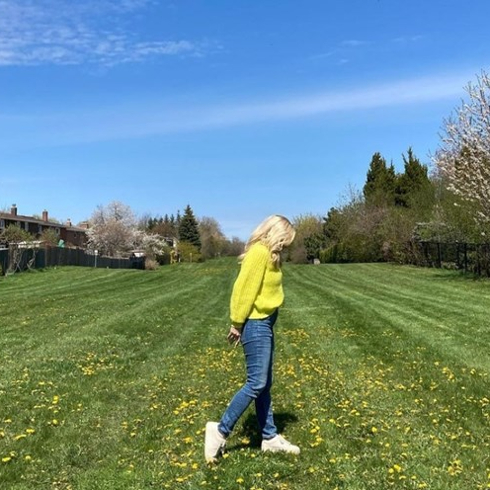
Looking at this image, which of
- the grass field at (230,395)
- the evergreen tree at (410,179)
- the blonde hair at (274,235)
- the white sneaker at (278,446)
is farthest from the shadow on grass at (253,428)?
the evergreen tree at (410,179)

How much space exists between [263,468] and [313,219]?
85.3m

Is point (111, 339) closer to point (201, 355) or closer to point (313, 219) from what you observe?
point (201, 355)

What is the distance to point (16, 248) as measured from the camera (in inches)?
1231

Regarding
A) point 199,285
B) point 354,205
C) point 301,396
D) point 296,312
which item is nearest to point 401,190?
point 354,205

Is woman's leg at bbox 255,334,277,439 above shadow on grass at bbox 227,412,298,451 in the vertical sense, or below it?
above

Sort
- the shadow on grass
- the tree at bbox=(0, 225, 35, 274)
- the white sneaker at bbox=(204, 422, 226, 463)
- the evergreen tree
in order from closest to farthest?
1. the white sneaker at bbox=(204, 422, 226, 463)
2. the shadow on grass
3. the tree at bbox=(0, 225, 35, 274)
4. the evergreen tree

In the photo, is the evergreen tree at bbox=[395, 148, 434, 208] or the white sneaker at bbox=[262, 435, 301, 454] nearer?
the white sneaker at bbox=[262, 435, 301, 454]

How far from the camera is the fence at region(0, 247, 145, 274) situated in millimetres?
30906

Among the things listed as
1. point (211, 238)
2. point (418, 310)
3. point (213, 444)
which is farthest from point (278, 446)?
point (211, 238)

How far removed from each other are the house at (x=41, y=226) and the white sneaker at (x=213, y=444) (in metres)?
60.3

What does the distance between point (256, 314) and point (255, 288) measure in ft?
0.73

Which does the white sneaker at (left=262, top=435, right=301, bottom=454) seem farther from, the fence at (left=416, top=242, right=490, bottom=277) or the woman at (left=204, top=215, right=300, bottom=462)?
the fence at (left=416, top=242, right=490, bottom=277)

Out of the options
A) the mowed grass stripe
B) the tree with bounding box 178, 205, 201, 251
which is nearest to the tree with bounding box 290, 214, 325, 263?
the tree with bounding box 178, 205, 201, 251

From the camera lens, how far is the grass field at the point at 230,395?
14.8 feet
